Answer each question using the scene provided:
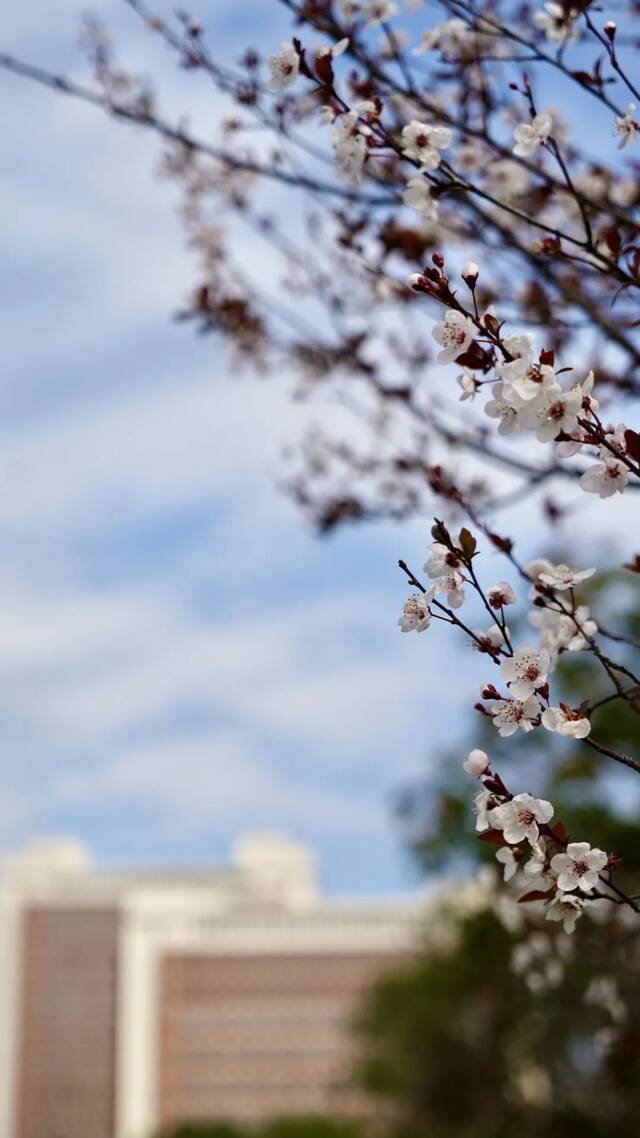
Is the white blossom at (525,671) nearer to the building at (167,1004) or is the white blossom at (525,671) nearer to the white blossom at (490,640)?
the white blossom at (490,640)

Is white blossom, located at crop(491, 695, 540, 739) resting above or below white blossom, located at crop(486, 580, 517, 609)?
below

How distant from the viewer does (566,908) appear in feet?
7.04

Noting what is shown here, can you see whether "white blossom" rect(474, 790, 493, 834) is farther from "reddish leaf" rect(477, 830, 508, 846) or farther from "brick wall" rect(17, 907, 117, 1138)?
"brick wall" rect(17, 907, 117, 1138)

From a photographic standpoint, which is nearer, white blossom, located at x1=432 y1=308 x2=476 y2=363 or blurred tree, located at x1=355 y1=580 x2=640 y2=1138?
white blossom, located at x1=432 y1=308 x2=476 y2=363

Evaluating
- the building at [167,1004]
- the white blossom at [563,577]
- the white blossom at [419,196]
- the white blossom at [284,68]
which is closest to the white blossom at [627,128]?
the white blossom at [419,196]

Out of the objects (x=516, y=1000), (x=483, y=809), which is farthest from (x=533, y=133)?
(x=516, y=1000)

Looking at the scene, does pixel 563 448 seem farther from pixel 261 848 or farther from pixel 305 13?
pixel 261 848

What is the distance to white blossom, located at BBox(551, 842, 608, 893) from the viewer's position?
81.5 inches

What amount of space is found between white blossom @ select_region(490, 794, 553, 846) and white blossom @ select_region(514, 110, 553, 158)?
117 centimetres

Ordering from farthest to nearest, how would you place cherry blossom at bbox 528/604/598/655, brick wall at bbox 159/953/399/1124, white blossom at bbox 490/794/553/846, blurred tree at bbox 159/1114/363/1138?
brick wall at bbox 159/953/399/1124, blurred tree at bbox 159/1114/363/1138, cherry blossom at bbox 528/604/598/655, white blossom at bbox 490/794/553/846

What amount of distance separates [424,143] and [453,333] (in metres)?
0.64

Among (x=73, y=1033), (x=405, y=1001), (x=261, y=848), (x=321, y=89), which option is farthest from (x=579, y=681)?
(x=261, y=848)

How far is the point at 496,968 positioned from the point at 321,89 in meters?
14.1

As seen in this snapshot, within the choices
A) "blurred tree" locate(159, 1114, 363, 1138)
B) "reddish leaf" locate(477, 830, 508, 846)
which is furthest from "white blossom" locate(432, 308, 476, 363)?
"blurred tree" locate(159, 1114, 363, 1138)
